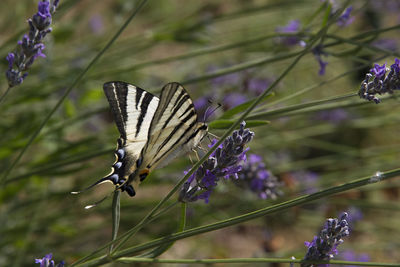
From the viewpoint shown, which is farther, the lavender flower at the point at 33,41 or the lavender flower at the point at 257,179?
the lavender flower at the point at 257,179

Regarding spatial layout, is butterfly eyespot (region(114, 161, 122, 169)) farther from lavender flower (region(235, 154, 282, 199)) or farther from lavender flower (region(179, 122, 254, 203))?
lavender flower (region(235, 154, 282, 199))

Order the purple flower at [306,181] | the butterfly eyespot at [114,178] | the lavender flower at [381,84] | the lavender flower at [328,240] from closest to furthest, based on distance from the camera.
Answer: the lavender flower at [328,240] → the lavender flower at [381,84] → the butterfly eyespot at [114,178] → the purple flower at [306,181]

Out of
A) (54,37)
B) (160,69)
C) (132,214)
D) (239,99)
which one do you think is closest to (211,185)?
(132,214)

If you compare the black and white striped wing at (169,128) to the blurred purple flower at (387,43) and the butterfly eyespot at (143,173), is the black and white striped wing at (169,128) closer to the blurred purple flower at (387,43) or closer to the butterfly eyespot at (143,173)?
the butterfly eyespot at (143,173)

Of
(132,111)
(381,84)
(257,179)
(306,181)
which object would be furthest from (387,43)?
(132,111)

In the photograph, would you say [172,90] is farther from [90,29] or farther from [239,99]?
[90,29]

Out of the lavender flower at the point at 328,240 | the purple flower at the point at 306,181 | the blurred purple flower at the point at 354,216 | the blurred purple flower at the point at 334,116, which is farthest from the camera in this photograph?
the blurred purple flower at the point at 334,116

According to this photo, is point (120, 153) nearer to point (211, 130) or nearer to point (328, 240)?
point (211, 130)

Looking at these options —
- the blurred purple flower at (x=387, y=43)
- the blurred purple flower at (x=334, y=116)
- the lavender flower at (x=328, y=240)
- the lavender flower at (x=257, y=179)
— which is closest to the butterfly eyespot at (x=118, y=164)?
the lavender flower at (x=257, y=179)
